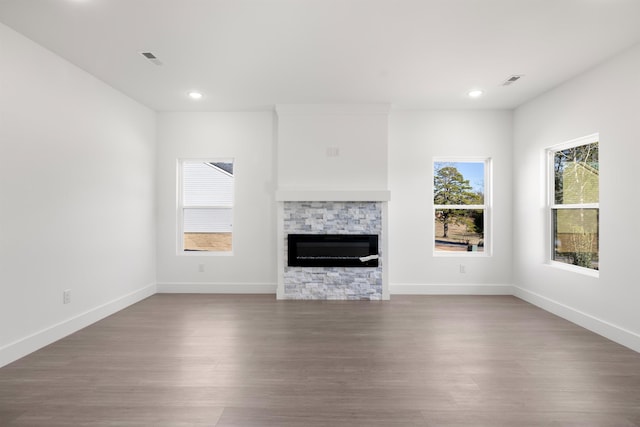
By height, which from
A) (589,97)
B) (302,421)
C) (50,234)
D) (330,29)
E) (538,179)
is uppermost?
(330,29)

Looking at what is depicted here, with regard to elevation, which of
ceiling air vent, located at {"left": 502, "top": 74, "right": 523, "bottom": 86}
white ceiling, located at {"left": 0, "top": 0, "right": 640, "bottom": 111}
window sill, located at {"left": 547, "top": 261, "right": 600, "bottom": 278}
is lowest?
window sill, located at {"left": 547, "top": 261, "right": 600, "bottom": 278}

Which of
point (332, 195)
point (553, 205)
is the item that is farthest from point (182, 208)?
point (553, 205)

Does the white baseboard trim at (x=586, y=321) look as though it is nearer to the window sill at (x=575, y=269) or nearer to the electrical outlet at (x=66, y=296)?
the window sill at (x=575, y=269)

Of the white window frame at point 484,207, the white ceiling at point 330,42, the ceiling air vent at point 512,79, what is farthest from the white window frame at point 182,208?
the ceiling air vent at point 512,79

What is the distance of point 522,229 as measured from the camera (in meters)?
4.84

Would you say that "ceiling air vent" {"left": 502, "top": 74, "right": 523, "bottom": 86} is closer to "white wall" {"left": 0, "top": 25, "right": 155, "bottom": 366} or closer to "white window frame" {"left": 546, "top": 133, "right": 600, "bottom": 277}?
"white window frame" {"left": 546, "top": 133, "right": 600, "bottom": 277}

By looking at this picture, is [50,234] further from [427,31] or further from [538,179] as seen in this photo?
[538,179]

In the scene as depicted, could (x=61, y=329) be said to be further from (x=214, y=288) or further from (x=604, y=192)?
(x=604, y=192)

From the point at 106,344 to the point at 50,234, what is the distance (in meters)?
1.12

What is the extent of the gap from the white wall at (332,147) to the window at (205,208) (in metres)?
0.98

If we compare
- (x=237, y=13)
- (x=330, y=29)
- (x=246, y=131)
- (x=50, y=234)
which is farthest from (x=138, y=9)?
(x=246, y=131)

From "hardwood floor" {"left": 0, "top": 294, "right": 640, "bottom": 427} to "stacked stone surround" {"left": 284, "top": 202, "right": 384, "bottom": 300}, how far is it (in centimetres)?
85

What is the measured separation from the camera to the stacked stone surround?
488cm

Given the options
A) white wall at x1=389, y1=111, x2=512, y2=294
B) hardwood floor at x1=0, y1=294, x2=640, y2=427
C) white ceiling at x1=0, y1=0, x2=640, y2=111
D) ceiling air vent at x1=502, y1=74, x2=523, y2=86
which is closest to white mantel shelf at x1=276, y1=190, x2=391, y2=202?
white wall at x1=389, y1=111, x2=512, y2=294
